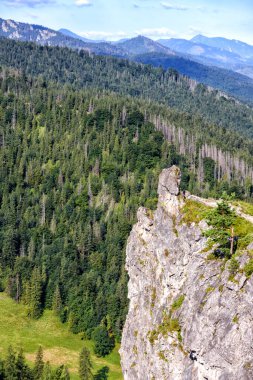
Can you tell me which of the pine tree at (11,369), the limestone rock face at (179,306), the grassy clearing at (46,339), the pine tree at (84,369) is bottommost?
the grassy clearing at (46,339)

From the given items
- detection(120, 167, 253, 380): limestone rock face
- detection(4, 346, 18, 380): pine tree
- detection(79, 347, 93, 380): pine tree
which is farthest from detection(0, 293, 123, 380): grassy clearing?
detection(120, 167, 253, 380): limestone rock face

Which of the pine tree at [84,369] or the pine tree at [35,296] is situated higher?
the pine tree at [84,369]

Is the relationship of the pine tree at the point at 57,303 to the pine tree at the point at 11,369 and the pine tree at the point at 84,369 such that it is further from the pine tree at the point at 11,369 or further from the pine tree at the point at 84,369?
the pine tree at the point at 11,369

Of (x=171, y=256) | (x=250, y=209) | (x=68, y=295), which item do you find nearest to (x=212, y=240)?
(x=171, y=256)

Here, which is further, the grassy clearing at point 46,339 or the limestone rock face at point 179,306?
the grassy clearing at point 46,339

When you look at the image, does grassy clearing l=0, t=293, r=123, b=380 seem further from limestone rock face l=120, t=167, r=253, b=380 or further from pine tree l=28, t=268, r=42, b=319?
limestone rock face l=120, t=167, r=253, b=380

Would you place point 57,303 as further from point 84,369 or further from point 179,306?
point 179,306

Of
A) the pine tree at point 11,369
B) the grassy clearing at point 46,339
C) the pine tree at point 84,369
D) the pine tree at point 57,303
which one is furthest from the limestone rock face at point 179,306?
the pine tree at point 57,303

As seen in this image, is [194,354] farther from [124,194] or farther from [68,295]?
[124,194]
